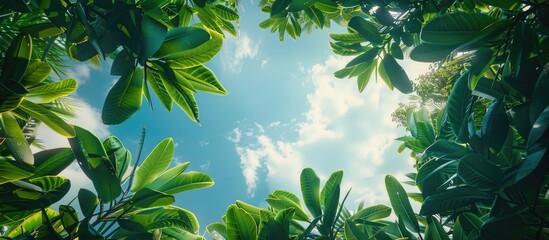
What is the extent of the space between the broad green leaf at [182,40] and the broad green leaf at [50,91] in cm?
37

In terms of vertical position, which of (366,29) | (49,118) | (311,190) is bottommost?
(311,190)

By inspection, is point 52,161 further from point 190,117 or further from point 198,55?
point 198,55

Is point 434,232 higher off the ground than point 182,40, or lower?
lower

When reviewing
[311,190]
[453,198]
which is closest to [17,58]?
[311,190]

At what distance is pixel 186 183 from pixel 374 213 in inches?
36.2

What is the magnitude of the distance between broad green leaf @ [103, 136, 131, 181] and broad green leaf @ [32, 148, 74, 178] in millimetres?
123

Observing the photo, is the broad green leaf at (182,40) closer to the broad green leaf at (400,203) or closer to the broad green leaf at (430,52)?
the broad green leaf at (430,52)

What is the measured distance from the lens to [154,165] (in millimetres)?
1146

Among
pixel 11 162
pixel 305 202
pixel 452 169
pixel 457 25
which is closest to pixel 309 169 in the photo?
pixel 305 202

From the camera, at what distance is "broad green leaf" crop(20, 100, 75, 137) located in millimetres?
938

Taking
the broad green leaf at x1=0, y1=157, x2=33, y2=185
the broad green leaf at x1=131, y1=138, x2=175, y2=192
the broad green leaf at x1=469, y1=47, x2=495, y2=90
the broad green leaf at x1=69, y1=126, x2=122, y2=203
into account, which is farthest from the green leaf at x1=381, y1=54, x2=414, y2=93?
the broad green leaf at x1=0, y1=157, x2=33, y2=185

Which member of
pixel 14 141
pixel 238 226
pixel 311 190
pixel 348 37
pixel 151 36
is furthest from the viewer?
pixel 348 37

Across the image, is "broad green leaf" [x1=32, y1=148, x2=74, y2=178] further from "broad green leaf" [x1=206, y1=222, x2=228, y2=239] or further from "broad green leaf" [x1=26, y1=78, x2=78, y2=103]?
"broad green leaf" [x1=206, y1=222, x2=228, y2=239]

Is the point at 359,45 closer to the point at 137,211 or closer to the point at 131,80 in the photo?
the point at 131,80
